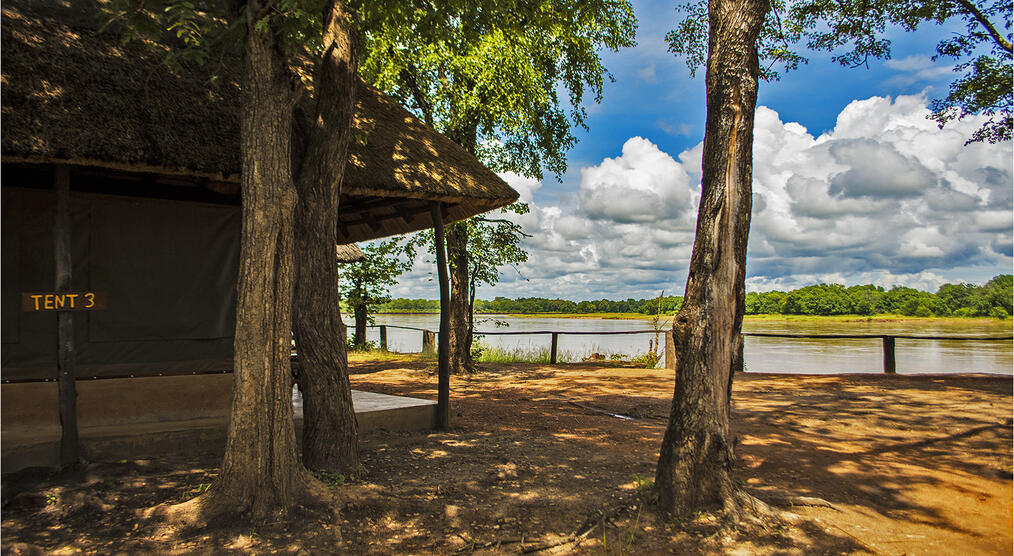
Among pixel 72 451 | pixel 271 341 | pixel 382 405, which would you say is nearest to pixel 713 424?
pixel 271 341

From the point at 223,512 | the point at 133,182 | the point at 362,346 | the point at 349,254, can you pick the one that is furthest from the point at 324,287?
the point at 362,346

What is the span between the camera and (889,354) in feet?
36.9

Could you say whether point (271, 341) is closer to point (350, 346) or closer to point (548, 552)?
point (548, 552)

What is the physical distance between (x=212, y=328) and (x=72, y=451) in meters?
1.68

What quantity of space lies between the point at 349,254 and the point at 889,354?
12157mm

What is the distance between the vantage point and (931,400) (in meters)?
8.34

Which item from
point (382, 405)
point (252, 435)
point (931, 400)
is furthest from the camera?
point (931, 400)

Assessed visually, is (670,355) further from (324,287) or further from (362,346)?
(324,287)

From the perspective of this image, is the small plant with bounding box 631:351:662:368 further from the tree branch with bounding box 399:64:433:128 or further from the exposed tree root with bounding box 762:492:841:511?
the exposed tree root with bounding box 762:492:841:511

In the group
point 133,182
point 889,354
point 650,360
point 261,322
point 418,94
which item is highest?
point 418,94

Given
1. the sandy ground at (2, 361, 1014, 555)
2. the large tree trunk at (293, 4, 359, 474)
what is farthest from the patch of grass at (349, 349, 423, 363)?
the large tree trunk at (293, 4, 359, 474)

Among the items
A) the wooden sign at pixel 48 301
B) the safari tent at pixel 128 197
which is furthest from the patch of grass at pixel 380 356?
the wooden sign at pixel 48 301

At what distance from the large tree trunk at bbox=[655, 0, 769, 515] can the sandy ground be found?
0.25 metres

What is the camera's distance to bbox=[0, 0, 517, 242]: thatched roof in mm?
4285
